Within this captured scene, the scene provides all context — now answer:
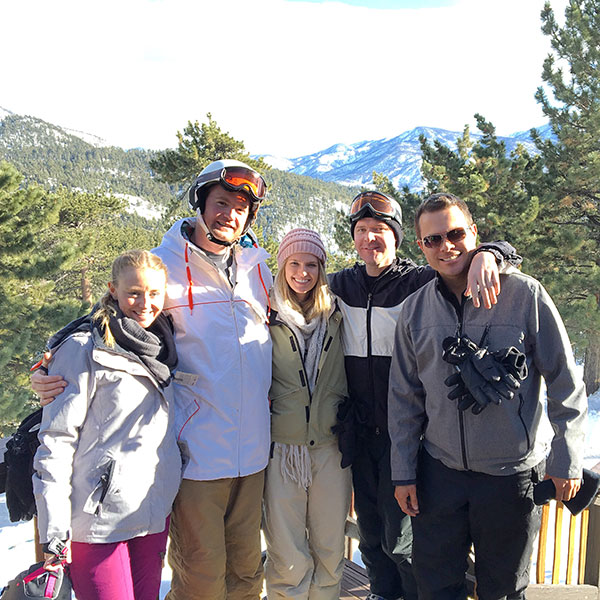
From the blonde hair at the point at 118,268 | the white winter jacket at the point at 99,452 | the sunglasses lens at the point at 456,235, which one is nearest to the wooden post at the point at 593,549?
the sunglasses lens at the point at 456,235

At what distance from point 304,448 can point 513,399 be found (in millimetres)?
938

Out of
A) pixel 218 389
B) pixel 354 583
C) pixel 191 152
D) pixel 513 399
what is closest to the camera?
pixel 513 399

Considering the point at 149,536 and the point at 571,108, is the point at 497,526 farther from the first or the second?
the point at 571,108

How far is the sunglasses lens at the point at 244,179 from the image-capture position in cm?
221

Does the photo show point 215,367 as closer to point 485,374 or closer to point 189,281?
point 189,281

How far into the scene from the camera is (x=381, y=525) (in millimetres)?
2398

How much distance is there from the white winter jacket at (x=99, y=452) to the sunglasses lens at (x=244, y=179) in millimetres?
885

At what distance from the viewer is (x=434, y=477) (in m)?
2.02

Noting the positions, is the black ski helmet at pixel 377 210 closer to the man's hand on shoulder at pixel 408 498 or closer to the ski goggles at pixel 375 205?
the ski goggles at pixel 375 205

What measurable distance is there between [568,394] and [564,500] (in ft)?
1.28

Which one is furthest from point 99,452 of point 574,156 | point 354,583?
point 574,156

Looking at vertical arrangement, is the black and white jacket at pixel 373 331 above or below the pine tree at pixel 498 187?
below

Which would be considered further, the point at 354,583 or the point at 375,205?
the point at 354,583

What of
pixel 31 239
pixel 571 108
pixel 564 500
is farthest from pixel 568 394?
pixel 31 239
